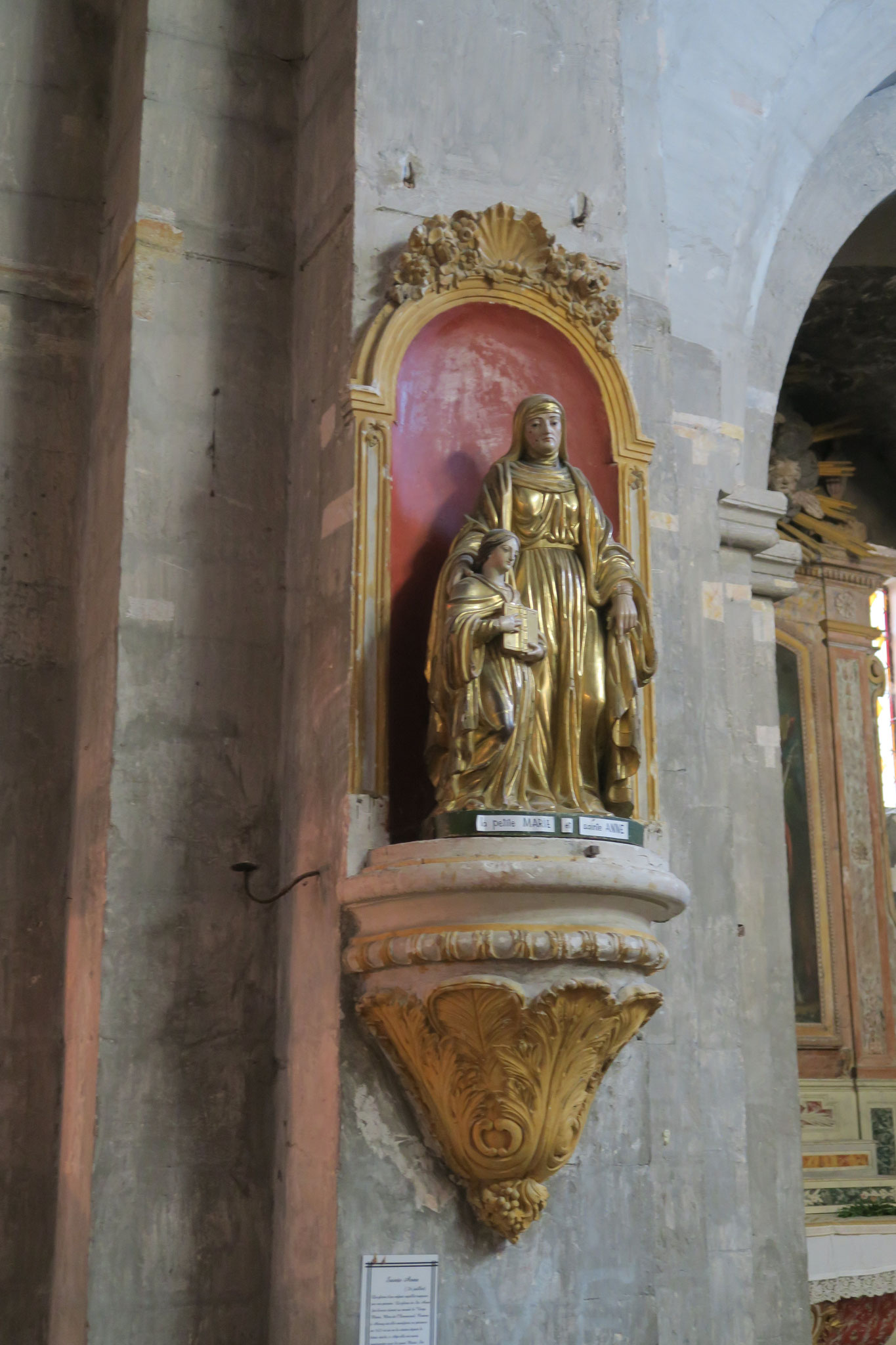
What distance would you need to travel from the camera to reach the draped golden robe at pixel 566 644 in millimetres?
4598

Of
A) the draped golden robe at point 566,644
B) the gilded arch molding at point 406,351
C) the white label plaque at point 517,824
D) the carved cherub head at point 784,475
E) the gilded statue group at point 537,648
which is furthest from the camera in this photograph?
the carved cherub head at point 784,475

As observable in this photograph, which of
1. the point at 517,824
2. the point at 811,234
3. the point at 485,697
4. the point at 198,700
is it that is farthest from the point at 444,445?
the point at 811,234

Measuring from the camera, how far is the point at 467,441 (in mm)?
5199

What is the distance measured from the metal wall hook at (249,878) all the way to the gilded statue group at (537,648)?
1.89ft

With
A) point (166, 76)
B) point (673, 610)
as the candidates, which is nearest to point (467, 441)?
point (673, 610)

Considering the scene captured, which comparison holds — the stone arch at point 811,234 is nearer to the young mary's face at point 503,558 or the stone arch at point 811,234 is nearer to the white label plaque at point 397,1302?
the young mary's face at point 503,558

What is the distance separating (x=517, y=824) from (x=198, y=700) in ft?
4.05

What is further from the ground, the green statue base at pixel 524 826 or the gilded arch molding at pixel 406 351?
the gilded arch molding at pixel 406 351

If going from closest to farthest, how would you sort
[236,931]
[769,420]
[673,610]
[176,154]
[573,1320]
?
[573,1320] → [236,931] → [176,154] → [673,610] → [769,420]

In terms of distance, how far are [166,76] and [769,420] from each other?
11.6 feet

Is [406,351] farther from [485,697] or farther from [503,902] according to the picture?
[503,902]

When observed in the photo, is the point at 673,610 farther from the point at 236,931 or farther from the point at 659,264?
the point at 236,931

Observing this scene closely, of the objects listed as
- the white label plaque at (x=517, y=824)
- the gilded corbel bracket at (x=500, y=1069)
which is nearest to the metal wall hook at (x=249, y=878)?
the gilded corbel bracket at (x=500, y=1069)

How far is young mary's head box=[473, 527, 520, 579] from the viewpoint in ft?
15.2
